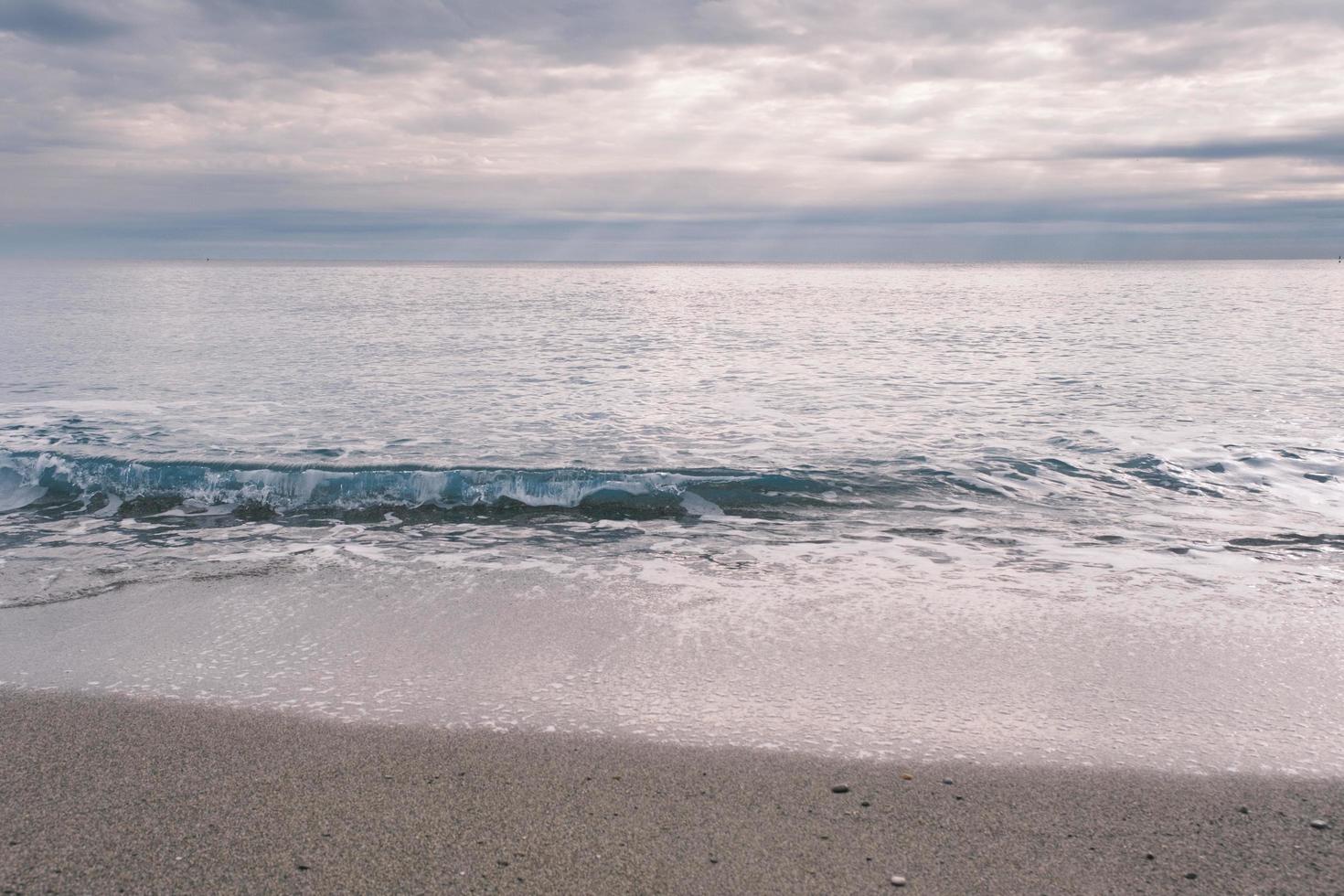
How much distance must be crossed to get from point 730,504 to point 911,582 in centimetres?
289

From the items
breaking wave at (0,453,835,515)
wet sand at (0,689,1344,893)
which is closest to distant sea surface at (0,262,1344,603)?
breaking wave at (0,453,835,515)

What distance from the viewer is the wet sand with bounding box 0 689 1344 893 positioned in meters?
2.87

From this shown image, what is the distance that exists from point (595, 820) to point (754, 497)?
6.00m

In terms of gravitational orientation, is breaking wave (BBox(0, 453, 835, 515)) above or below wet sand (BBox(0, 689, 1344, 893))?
below

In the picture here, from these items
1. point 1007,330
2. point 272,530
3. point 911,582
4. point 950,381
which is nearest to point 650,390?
point 950,381

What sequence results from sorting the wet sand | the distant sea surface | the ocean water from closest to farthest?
the wet sand
the ocean water
the distant sea surface

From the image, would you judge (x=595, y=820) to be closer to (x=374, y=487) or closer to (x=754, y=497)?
(x=754, y=497)

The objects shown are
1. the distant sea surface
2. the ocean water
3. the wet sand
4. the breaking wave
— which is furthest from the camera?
the breaking wave

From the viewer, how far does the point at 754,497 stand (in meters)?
9.05

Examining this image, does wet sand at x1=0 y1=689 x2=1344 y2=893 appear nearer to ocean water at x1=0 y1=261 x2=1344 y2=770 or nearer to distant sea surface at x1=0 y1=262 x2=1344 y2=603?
ocean water at x1=0 y1=261 x2=1344 y2=770

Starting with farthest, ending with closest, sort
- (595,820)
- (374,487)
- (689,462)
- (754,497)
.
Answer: (689,462)
(374,487)
(754,497)
(595,820)

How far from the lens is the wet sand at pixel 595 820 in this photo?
113 inches

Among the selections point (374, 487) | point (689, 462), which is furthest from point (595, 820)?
point (689, 462)

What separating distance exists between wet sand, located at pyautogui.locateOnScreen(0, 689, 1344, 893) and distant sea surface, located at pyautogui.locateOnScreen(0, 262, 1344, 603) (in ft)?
9.26
